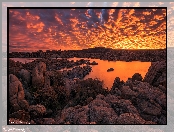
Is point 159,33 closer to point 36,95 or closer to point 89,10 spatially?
point 89,10

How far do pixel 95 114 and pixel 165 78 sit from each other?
137 centimetres

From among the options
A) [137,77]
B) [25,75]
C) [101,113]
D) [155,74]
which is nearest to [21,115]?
[25,75]

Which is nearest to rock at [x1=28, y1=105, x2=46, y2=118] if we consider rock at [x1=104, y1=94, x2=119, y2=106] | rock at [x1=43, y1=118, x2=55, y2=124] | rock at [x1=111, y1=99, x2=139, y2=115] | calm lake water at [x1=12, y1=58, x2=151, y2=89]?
rock at [x1=43, y1=118, x2=55, y2=124]

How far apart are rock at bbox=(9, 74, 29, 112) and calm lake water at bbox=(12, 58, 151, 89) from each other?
377mm

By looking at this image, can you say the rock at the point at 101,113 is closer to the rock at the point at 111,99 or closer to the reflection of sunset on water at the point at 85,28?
the rock at the point at 111,99

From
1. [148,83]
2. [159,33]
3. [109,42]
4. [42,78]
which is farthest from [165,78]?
[42,78]

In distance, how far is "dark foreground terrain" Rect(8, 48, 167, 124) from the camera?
492cm

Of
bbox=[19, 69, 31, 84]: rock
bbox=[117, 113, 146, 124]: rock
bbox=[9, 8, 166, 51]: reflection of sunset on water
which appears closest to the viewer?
bbox=[9, 8, 166, 51]: reflection of sunset on water

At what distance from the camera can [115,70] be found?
4969 mm

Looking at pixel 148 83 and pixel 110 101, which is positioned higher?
pixel 148 83

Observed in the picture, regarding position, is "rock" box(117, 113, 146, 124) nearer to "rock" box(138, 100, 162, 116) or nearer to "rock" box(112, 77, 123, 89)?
"rock" box(138, 100, 162, 116)

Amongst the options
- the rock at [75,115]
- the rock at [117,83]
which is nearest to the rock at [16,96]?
the rock at [75,115]

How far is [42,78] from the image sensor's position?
5.07 m

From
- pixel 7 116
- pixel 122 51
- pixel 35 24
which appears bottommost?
pixel 7 116
